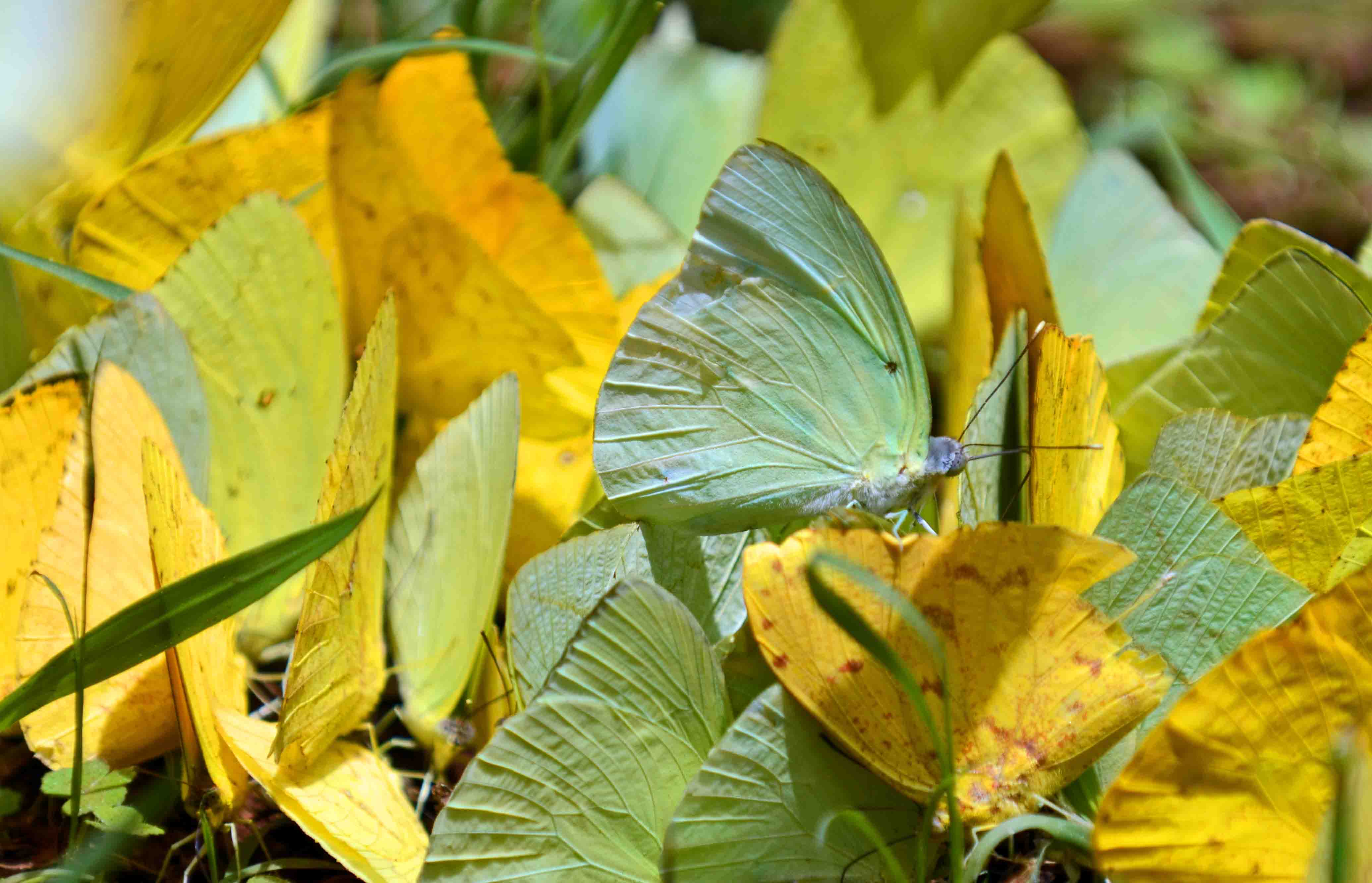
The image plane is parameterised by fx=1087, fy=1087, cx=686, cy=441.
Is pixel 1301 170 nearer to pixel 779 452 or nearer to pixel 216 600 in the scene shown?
pixel 779 452

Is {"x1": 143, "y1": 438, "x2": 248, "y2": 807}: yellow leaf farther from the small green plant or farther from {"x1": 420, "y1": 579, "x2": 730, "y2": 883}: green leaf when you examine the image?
{"x1": 420, "y1": 579, "x2": 730, "y2": 883}: green leaf

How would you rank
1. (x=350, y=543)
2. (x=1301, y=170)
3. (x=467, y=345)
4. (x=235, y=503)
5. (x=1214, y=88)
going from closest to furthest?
(x=350, y=543) → (x=235, y=503) → (x=467, y=345) → (x=1301, y=170) → (x=1214, y=88)

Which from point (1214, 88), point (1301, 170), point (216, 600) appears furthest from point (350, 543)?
point (1214, 88)

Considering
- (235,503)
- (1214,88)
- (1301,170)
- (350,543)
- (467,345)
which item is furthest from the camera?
(1214,88)

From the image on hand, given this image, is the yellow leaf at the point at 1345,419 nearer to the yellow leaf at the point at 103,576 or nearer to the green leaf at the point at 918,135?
the green leaf at the point at 918,135

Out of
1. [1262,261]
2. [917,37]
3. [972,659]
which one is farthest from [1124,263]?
[972,659]

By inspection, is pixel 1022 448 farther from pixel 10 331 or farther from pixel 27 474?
pixel 10 331
